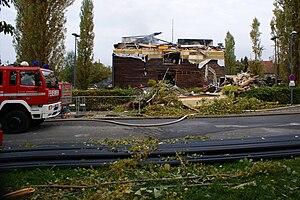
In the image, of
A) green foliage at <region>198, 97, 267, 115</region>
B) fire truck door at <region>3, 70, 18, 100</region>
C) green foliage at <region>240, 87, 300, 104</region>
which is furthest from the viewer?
green foliage at <region>240, 87, 300, 104</region>

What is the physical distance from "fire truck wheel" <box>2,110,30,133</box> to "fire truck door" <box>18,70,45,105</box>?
65 centimetres

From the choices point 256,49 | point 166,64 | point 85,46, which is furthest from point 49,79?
point 256,49

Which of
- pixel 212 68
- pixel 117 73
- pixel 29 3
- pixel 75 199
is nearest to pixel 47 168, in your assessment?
pixel 75 199

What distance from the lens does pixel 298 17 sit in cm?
2484

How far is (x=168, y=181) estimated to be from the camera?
15.7ft

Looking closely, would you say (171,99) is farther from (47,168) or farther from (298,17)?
(298,17)

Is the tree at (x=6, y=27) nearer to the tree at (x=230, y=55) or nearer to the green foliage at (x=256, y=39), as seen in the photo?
the green foliage at (x=256, y=39)

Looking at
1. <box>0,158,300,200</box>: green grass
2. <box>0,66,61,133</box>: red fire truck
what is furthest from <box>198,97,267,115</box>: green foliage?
<box>0,158,300,200</box>: green grass

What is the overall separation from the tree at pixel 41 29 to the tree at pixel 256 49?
24.3 metres

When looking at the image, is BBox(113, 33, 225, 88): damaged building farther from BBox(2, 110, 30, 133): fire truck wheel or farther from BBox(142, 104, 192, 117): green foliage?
BBox(2, 110, 30, 133): fire truck wheel

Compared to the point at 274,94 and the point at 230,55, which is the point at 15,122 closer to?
the point at 274,94

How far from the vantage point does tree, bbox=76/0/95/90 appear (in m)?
28.2

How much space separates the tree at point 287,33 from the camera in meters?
24.9

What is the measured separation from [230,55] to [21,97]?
50694 mm
